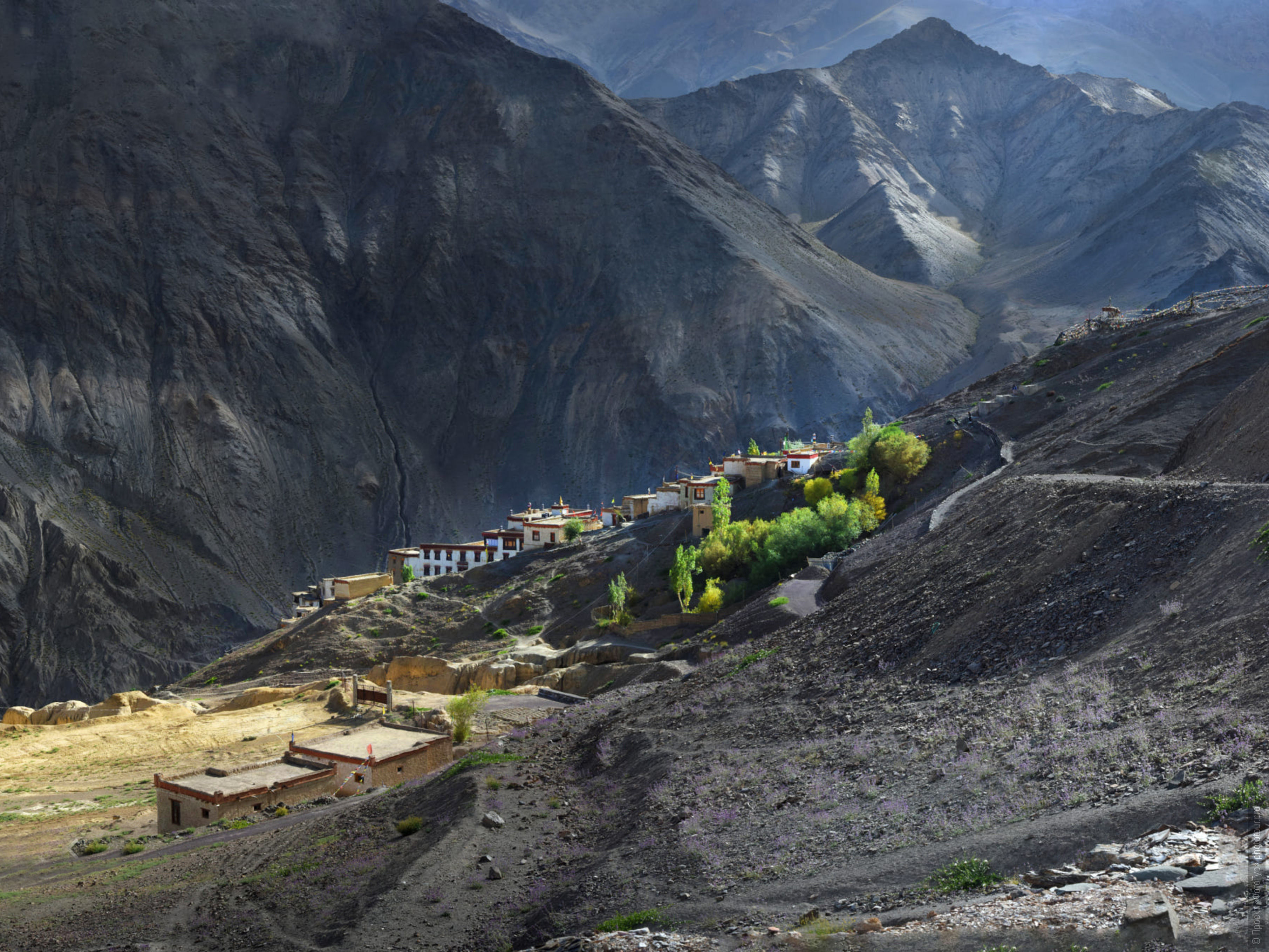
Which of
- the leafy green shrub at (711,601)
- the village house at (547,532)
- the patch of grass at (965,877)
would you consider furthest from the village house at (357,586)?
the patch of grass at (965,877)

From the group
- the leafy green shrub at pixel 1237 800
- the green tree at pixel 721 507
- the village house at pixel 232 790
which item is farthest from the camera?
the green tree at pixel 721 507

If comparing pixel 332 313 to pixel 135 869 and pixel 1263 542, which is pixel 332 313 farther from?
pixel 1263 542

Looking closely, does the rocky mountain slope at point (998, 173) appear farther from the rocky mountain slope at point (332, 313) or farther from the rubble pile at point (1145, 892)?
the rubble pile at point (1145, 892)

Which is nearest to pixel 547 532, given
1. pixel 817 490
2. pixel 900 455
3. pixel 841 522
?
pixel 817 490

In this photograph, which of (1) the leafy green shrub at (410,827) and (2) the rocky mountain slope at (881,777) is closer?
(2) the rocky mountain slope at (881,777)

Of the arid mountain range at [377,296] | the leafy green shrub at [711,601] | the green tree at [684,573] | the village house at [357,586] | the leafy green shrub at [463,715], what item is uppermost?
the arid mountain range at [377,296]

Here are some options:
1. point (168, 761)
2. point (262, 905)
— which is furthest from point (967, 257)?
point (262, 905)

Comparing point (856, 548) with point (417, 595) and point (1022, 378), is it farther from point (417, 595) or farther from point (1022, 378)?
point (417, 595)
